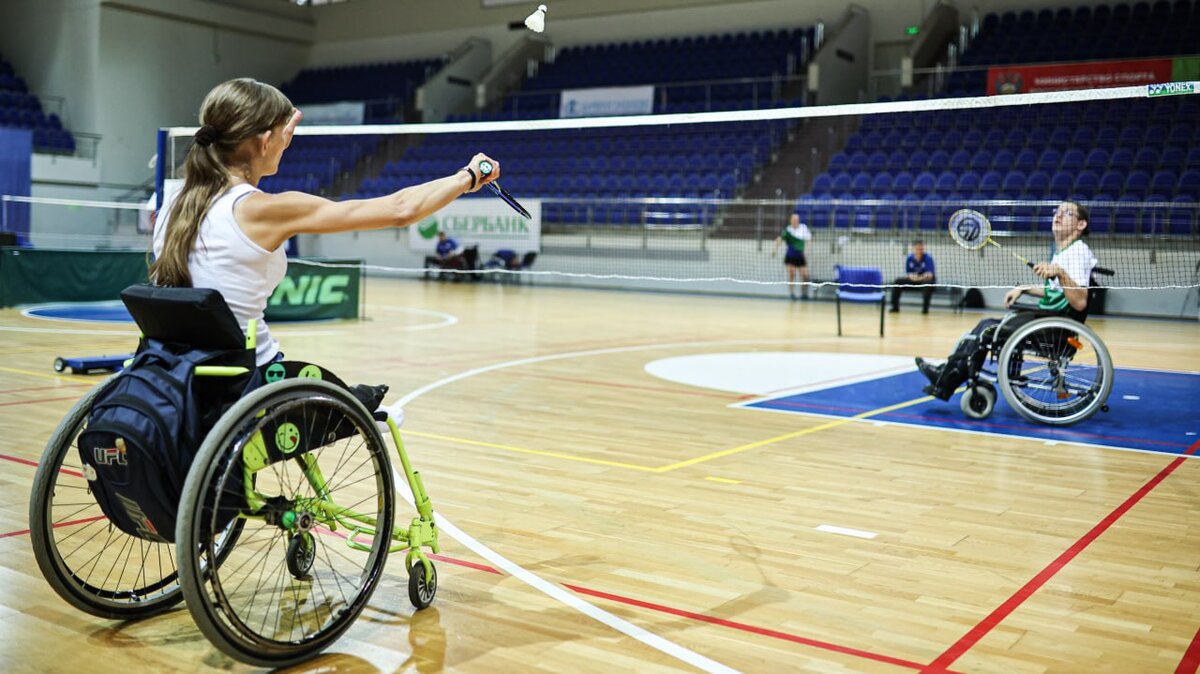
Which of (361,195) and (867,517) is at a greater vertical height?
(361,195)

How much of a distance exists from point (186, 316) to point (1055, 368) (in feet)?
18.4

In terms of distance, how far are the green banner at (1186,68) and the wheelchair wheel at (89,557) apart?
59.8 feet

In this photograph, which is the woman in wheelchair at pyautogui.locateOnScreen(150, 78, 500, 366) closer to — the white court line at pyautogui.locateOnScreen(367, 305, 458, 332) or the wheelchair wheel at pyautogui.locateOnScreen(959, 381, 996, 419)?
the wheelchair wheel at pyautogui.locateOnScreen(959, 381, 996, 419)

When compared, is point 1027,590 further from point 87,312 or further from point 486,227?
point 486,227

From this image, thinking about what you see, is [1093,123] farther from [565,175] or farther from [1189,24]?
[565,175]

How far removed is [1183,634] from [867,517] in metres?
1.45

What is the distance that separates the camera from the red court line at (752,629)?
292 centimetres

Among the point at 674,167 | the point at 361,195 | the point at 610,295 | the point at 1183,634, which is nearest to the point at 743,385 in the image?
the point at 1183,634

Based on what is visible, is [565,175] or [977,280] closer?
[977,280]

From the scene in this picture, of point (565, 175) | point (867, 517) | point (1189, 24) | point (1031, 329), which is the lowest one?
point (867, 517)

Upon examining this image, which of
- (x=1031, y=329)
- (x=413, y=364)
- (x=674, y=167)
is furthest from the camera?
(x=674, y=167)

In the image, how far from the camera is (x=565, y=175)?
23125mm

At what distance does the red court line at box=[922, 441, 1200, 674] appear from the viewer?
116 inches

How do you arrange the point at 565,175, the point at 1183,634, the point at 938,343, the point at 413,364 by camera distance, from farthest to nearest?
the point at 565,175 < the point at 938,343 < the point at 413,364 < the point at 1183,634
